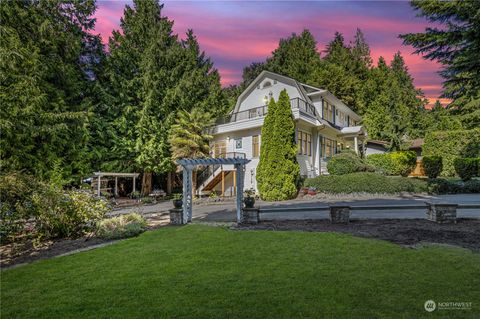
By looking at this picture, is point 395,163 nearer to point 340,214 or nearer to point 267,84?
point 267,84

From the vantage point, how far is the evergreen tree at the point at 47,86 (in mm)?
12727

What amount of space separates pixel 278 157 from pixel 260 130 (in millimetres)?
4185

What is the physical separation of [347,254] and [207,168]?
713 inches

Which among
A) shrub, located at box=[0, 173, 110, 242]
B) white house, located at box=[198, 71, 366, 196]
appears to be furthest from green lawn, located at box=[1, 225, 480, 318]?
white house, located at box=[198, 71, 366, 196]

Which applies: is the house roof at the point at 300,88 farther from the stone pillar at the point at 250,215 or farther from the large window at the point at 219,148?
the stone pillar at the point at 250,215

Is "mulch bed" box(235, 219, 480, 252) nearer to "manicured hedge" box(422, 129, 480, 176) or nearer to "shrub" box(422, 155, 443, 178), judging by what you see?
"shrub" box(422, 155, 443, 178)

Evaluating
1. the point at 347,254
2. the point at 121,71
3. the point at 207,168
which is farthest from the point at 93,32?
the point at 347,254

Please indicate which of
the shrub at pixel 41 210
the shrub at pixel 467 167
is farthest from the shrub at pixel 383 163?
the shrub at pixel 41 210

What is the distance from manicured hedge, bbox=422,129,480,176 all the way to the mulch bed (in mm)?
18326

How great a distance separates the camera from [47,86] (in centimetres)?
1720

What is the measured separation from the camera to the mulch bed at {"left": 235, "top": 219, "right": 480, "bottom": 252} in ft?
21.5

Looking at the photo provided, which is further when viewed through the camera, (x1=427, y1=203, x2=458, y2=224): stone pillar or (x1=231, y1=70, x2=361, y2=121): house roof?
(x1=231, y1=70, x2=361, y2=121): house roof

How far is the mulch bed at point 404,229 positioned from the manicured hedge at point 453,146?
60.1 feet

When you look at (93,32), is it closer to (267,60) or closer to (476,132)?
(267,60)
